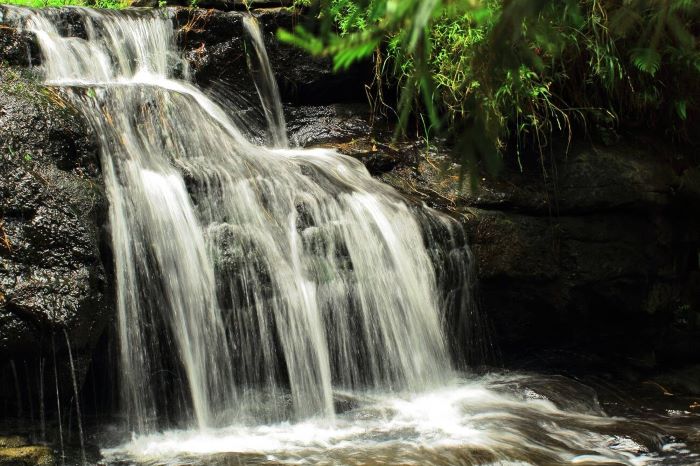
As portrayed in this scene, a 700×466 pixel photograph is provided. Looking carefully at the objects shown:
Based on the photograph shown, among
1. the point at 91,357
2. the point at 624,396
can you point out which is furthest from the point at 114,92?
the point at 624,396

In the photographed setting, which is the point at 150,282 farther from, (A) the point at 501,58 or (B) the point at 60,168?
(A) the point at 501,58

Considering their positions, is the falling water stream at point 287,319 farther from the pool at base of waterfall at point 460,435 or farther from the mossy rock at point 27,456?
the mossy rock at point 27,456

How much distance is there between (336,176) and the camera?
565 centimetres

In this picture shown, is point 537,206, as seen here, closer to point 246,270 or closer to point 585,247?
point 585,247

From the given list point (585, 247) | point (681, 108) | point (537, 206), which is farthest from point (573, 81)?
point (585, 247)

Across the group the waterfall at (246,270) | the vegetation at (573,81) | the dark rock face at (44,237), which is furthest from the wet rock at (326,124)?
the dark rock face at (44,237)

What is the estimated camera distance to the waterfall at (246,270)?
418cm

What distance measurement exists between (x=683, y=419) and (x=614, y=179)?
2.10 meters

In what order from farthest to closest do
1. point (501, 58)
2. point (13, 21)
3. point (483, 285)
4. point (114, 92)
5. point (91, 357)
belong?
point (13, 21)
point (483, 285)
point (114, 92)
point (91, 357)
point (501, 58)

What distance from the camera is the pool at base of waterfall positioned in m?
3.74

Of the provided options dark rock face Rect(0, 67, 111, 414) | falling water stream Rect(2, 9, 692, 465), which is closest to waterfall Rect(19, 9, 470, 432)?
falling water stream Rect(2, 9, 692, 465)

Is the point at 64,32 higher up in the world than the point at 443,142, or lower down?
higher up

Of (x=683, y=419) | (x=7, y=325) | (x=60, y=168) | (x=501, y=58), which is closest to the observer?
(x=501, y=58)

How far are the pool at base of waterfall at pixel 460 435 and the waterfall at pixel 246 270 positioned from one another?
182 mm
